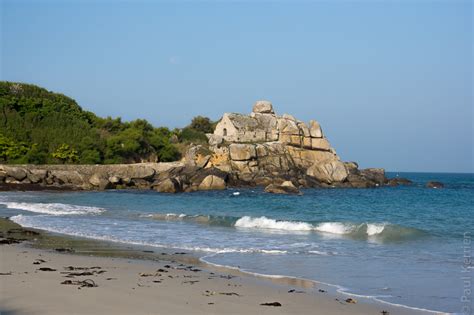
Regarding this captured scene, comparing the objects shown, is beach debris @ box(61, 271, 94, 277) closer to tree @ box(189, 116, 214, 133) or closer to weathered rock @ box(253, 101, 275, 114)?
weathered rock @ box(253, 101, 275, 114)

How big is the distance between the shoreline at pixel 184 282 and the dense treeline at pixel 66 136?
46.8 metres

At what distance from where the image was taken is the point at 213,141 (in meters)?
74.4

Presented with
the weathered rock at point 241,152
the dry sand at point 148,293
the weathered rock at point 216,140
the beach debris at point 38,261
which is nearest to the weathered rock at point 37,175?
the weathered rock at point 241,152

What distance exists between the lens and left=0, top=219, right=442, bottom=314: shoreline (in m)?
8.34

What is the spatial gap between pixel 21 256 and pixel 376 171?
2627 inches

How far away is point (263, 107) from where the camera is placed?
89125mm

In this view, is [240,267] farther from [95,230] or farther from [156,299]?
[95,230]

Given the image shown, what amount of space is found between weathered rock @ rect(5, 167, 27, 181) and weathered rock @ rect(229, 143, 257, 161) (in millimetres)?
23960

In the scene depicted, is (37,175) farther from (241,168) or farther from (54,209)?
(54,209)

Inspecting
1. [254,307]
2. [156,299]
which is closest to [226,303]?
[254,307]

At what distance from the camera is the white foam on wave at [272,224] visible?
2230 cm

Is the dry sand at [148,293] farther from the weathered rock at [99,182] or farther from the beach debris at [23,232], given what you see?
the weathered rock at [99,182]

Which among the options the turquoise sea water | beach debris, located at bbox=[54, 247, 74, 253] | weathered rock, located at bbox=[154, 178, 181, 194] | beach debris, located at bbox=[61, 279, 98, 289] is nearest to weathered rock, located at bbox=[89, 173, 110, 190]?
weathered rock, located at bbox=[154, 178, 181, 194]

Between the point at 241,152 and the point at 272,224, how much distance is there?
139 ft
